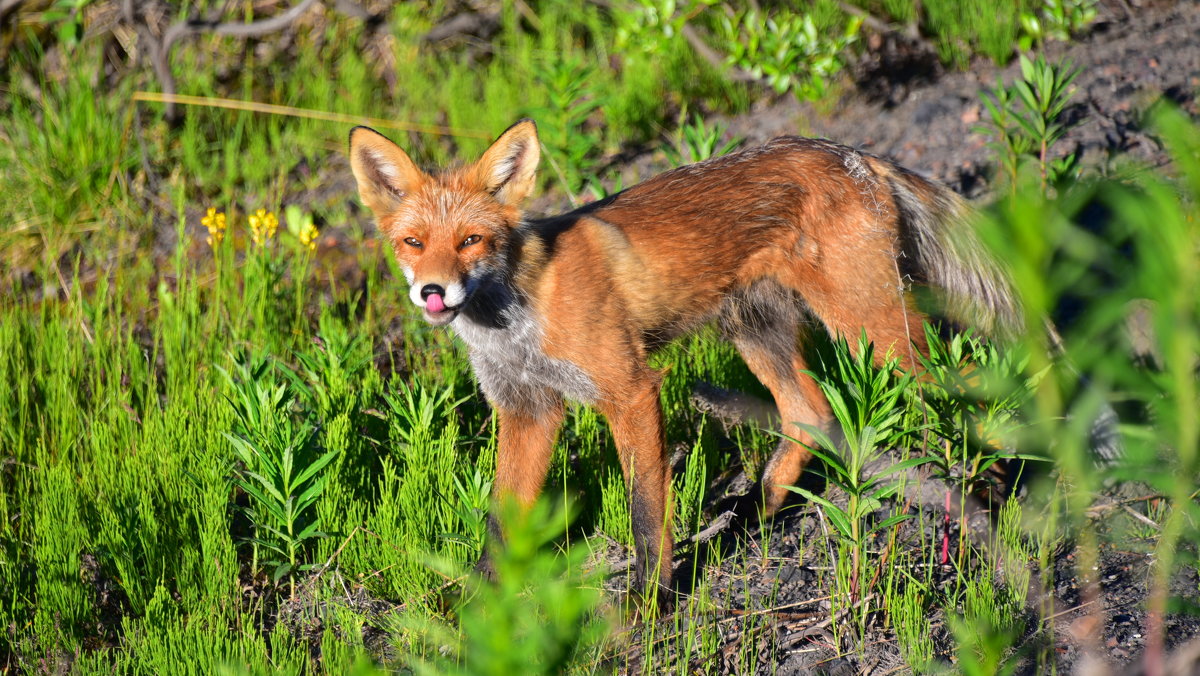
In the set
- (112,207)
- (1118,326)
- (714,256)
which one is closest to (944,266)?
(1118,326)

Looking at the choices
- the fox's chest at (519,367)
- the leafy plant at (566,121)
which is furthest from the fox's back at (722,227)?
the leafy plant at (566,121)

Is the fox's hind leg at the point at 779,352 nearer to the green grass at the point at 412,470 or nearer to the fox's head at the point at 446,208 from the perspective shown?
the green grass at the point at 412,470

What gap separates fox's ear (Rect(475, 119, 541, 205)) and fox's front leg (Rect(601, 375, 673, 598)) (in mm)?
960

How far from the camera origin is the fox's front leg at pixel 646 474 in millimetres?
3729

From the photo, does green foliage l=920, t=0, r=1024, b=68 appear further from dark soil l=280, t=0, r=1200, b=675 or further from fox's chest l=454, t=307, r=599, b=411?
fox's chest l=454, t=307, r=599, b=411

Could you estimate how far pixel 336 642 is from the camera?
10.5 ft

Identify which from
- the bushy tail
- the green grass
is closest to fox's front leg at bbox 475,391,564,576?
the green grass

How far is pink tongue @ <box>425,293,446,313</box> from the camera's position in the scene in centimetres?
346

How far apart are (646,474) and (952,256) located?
74.4 inches

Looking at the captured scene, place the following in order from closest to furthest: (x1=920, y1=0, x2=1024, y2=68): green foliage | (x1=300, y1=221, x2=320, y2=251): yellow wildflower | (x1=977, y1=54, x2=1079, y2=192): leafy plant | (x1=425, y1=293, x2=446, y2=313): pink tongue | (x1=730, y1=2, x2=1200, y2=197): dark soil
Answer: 1. (x1=425, y1=293, x2=446, y2=313): pink tongue
2. (x1=977, y1=54, x2=1079, y2=192): leafy plant
3. (x1=300, y1=221, x2=320, y2=251): yellow wildflower
4. (x1=730, y1=2, x2=1200, y2=197): dark soil
5. (x1=920, y1=0, x2=1024, y2=68): green foliage

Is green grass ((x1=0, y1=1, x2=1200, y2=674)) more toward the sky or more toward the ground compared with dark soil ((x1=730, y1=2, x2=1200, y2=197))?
more toward the ground

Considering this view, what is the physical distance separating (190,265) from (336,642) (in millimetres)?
4209

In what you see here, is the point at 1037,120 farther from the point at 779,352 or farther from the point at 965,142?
the point at 779,352

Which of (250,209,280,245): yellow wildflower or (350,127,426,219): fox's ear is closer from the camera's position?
(350,127,426,219): fox's ear
